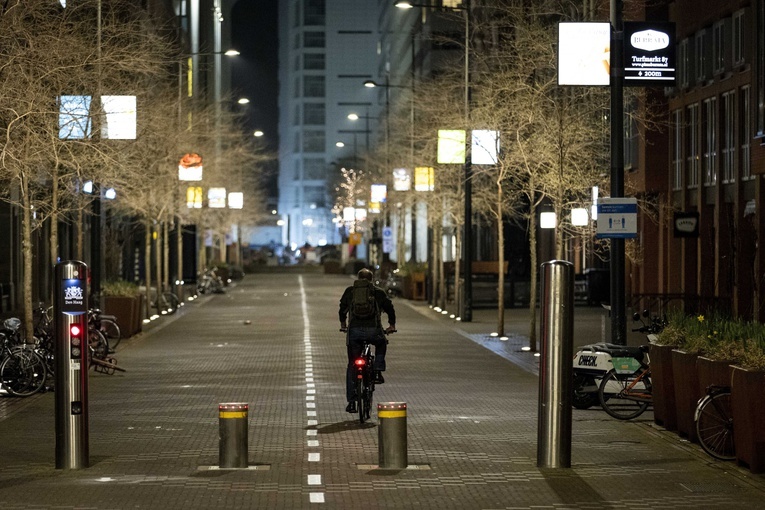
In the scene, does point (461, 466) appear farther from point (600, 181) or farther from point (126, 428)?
point (600, 181)

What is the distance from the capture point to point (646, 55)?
20.9 m

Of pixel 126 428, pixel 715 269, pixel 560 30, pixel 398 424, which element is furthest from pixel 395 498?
pixel 715 269

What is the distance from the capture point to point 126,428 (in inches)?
667

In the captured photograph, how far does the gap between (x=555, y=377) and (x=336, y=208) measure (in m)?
123

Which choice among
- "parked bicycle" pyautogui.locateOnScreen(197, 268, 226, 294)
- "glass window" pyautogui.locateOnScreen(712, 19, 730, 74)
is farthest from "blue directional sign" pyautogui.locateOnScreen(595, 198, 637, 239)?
"parked bicycle" pyautogui.locateOnScreen(197, 268, 226, 294)

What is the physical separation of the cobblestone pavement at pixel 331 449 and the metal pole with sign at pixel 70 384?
0.28 metres

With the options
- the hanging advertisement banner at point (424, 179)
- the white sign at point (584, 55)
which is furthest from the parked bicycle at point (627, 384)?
the hanging advertisement banner at point (424, 179)

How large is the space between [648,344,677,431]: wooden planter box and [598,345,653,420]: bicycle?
2.56ft

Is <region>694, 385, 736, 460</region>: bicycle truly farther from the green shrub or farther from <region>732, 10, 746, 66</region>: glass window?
<region>732, 10, 746, 66</region>: glass window

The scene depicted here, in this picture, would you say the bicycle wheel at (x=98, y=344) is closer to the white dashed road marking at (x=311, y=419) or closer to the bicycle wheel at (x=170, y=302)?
the white dashed road marking at (x=311, y=419)

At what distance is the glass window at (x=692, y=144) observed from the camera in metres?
42.8

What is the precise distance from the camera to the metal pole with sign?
536 inches

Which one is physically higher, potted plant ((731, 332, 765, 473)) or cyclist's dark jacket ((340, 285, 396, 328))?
cyclist's dark jacket ((340, 285, 396, 328))

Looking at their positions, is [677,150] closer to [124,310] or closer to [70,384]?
[124,310]
